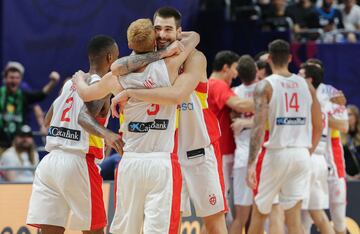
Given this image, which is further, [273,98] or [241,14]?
[241,14]

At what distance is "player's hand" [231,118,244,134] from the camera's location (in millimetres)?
12266

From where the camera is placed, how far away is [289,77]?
11203 mm

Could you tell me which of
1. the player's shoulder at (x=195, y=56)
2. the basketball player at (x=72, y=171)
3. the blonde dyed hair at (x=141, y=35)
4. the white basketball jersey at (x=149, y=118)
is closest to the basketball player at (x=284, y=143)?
the basketball player at (x=72, y=171)

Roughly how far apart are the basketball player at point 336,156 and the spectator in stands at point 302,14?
19.2 ft

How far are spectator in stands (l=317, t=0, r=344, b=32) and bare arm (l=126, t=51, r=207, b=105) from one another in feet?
35.9

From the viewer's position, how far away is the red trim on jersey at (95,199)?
896 centimetres

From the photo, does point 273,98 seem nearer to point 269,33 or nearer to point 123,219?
point 123,219

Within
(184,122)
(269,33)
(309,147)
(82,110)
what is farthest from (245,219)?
(269,33)

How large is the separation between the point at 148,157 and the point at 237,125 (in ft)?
14.6

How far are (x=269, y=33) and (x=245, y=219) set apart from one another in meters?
6.48

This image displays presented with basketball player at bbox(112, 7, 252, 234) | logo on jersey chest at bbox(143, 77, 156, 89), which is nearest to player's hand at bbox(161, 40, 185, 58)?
logo on jersey chest at bbox(143, 77, 156, 89)

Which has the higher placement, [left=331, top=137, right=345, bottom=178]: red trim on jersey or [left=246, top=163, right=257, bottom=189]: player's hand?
[left=331, top=137, right=345, bottom=178]: red trim on jersey

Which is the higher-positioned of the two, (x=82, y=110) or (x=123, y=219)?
(x=82, y=110)

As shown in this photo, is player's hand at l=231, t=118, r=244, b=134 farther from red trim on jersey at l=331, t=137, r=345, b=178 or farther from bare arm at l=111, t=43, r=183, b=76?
bare arm at l=111, t=43, r=183, b=76
